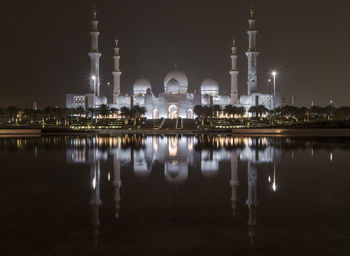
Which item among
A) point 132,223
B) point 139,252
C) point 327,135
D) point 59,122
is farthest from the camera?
point 59,122

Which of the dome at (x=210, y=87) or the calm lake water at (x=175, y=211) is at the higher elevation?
the dome at (x=210, y=87)

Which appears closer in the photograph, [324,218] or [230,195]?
[324,218]

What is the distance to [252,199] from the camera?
20.6ft

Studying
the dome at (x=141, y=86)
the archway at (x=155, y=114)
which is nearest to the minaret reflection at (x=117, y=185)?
the archway at (x=155, y=114)

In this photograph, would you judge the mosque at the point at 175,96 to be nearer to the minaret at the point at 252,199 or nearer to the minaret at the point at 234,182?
the minaret at the point at 234,182

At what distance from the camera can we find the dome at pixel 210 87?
7162 cm

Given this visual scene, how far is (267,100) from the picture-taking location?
66.6 meters

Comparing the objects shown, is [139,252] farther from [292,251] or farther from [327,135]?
[327,135]

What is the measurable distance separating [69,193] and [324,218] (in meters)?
4.55

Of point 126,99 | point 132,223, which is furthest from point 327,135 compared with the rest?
point 126,99

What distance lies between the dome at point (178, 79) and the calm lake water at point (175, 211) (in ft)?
197

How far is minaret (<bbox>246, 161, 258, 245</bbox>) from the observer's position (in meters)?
4.68

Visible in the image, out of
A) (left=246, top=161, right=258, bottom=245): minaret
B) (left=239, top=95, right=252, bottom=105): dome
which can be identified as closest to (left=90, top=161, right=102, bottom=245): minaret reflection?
(left=246, top=161, right=258, bottom=245): minaret

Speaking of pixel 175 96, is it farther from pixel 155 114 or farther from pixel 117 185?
pixel 117 185
